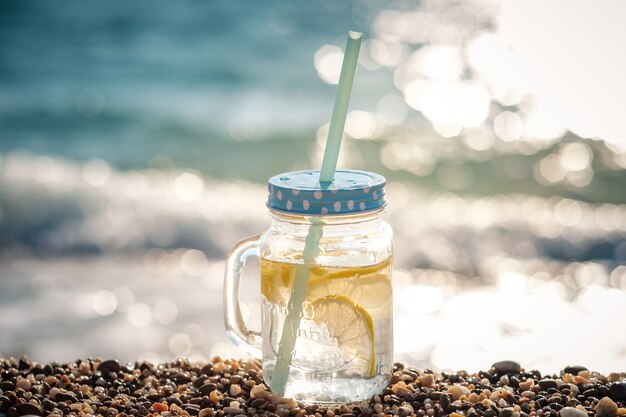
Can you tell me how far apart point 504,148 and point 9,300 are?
5894mm

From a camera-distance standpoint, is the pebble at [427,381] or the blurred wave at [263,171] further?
the blurred wave at [263,171]

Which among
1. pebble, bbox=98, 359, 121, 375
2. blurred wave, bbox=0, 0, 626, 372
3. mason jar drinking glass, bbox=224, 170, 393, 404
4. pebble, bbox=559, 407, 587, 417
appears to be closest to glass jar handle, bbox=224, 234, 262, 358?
mason jar drinking glass, bbox=224, 170, 393, 404

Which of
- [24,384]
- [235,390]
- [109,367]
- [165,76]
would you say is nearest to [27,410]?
[24,384]

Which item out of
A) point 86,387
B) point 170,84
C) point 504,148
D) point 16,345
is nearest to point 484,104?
point 504,148

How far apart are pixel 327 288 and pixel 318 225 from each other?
0.21 metres

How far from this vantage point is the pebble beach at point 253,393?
301cm

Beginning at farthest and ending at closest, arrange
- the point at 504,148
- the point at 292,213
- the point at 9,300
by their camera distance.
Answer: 1. the point at 504,148
2. the point at 9,300
3. the point at 292,213

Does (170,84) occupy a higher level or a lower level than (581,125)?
higher

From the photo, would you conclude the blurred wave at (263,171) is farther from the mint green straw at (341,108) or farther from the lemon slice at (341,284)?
the mint green straw at (341,108)

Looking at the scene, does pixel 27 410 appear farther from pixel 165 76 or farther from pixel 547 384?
pixel 165 76

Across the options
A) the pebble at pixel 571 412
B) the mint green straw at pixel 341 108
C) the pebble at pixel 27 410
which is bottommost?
the pebble at pixel 27 410

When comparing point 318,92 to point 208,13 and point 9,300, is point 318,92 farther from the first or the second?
point 9,300

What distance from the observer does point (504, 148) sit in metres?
10.1

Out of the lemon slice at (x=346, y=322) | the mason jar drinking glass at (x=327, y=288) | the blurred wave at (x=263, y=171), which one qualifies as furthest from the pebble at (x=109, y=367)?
the blurred wave at (x=263, y=171)
